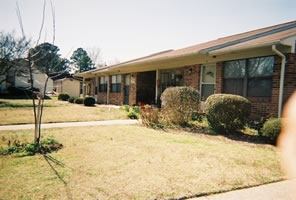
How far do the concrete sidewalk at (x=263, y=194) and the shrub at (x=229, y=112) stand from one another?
3751 mm

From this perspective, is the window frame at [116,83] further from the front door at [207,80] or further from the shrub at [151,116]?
the shrub at [151,116]

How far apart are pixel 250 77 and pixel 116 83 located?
13163mm

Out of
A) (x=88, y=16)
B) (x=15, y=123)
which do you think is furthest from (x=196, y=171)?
(x=15, y=123)

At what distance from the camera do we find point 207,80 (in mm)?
10562

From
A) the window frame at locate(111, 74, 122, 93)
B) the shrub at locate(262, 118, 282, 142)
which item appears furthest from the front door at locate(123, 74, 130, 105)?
the shrub at locate(262, 118, 282, 142)

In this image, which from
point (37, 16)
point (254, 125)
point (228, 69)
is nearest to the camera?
point (37, 16)

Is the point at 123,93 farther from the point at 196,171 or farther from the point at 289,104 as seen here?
the point at 196,171

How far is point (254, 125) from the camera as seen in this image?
26.0ft

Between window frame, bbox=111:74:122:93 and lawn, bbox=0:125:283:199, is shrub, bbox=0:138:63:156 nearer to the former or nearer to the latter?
lawn, bbox=0:125:283:199

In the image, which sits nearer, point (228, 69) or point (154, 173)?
point (154, 173)

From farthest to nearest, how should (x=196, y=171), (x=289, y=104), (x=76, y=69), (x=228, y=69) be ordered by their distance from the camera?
1. (x=76, y=69)
2. (x=228, y=69)
3. (x=289, y=104)
4. (x=196, y=171)

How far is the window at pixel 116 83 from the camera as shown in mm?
19156

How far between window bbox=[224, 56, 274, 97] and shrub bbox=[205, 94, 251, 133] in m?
1.67

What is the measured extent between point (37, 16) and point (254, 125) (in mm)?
7840
